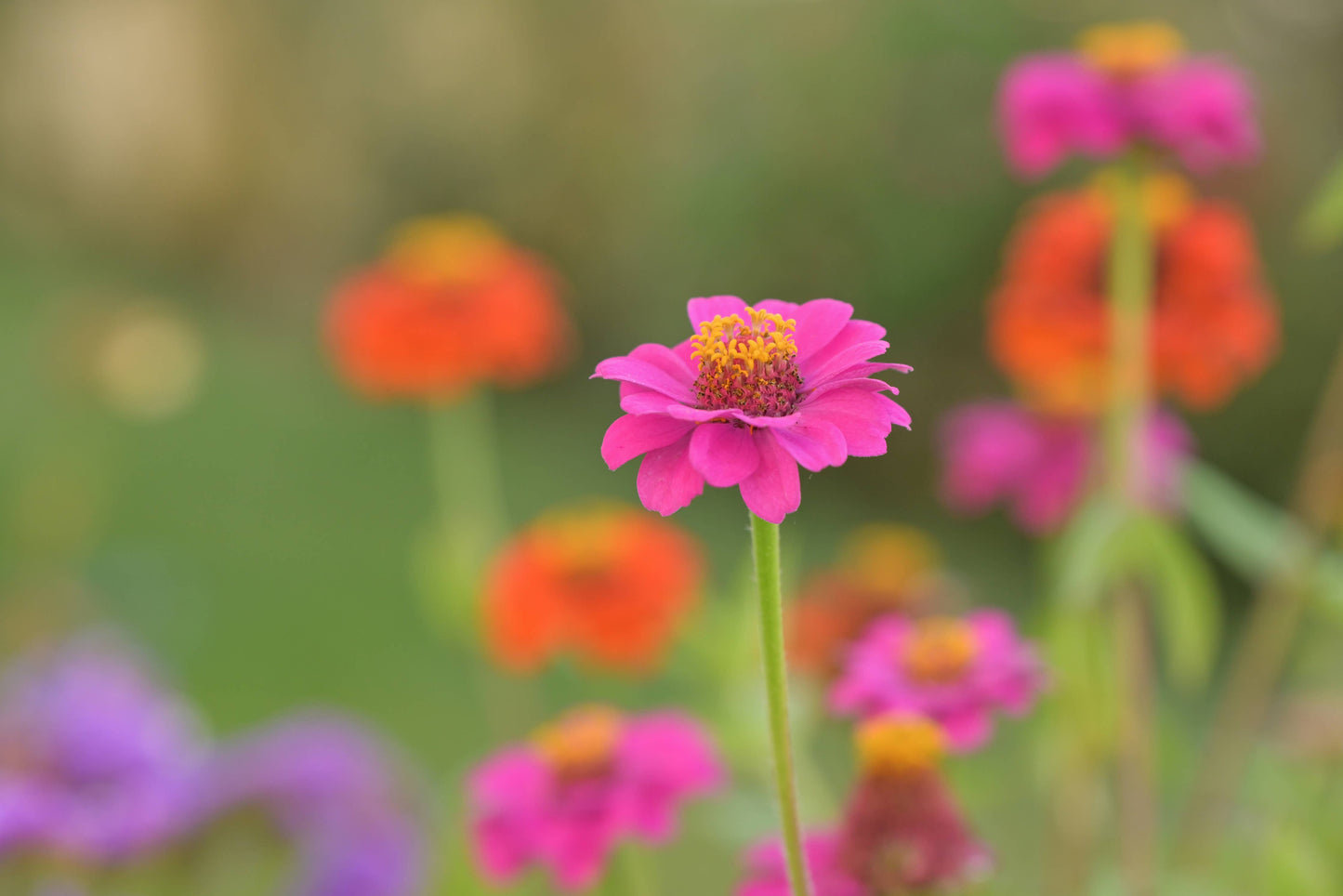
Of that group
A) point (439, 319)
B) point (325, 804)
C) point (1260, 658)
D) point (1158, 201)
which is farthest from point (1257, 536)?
point (439, 319)

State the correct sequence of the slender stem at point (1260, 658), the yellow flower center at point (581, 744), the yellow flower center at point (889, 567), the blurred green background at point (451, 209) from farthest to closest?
1. the blurred green background at point (451, 209)
2. the yellow flower center at point (889, 567)
3. the slender stem at point (1260, 658)
4. the yellow flower center at point (581, 744)

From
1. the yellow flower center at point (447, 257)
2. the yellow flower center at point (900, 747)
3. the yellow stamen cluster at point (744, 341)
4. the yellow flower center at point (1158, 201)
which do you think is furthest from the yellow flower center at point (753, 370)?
the yellow flower center at point (447, 257)

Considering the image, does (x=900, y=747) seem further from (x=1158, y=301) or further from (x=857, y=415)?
(x=1158, y=301)

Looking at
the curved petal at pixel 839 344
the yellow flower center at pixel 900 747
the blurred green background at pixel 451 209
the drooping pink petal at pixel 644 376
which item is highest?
the blurred green background at pixel 451 209

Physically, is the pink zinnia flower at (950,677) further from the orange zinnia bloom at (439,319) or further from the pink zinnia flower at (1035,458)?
the orange zinnia bloom at (439,319)

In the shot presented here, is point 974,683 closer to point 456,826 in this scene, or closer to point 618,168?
point 456,826

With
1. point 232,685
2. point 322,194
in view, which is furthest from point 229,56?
point 232,685

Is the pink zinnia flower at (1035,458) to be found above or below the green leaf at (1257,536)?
above
